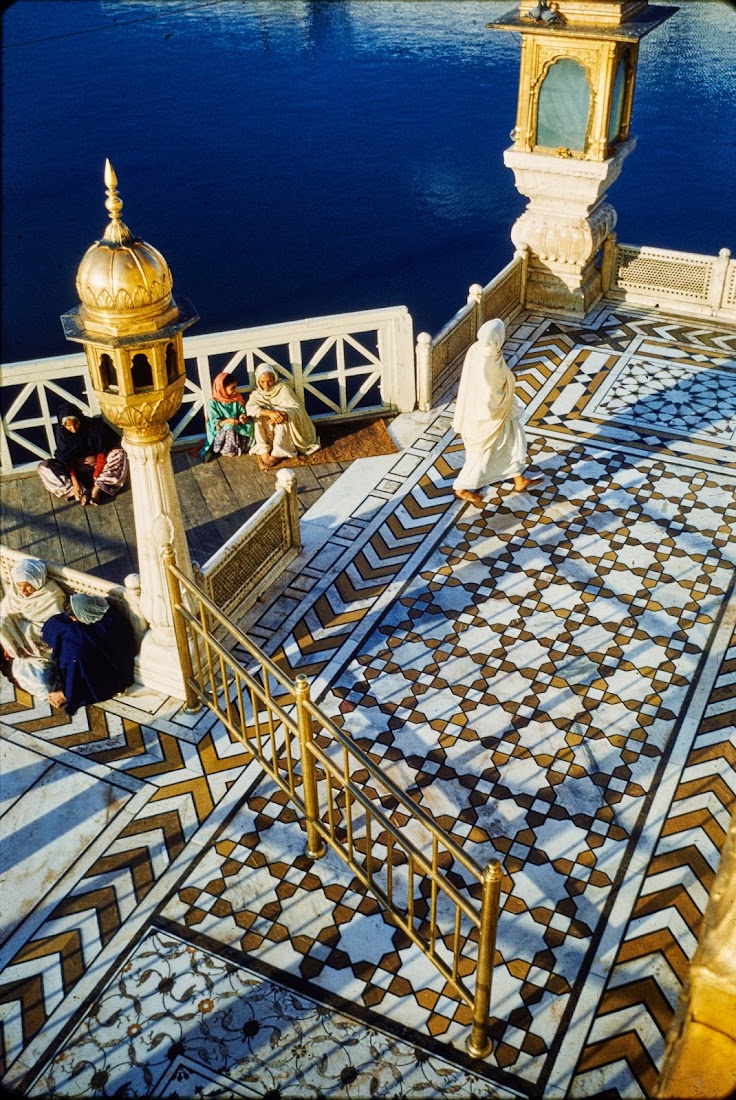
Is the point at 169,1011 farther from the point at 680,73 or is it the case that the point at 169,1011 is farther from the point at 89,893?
the point at 680,73

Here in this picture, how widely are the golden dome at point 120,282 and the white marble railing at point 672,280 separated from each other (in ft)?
20.9

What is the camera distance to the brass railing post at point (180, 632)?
5359 millimetres

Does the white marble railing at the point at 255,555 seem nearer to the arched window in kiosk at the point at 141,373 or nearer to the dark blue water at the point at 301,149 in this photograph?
the arched window in kiosk at the point at 141,373

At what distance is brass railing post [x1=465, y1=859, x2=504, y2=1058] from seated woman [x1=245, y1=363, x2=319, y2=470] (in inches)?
178

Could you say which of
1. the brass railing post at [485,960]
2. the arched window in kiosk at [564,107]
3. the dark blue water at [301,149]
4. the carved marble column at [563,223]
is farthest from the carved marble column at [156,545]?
the dark blue water at [301,149]

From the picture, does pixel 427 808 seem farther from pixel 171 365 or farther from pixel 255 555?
pixel 171 365

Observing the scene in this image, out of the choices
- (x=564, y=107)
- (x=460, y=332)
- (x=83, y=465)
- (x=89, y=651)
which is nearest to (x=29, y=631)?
(x=89, y=651)

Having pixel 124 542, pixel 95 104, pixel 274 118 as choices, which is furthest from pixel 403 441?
pixel 95 104

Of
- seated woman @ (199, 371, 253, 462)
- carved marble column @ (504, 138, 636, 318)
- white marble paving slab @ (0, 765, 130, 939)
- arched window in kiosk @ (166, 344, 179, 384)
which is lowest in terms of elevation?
white marble paving slab @ (0, 765, 130, 939)

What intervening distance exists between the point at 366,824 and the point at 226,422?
163 inches

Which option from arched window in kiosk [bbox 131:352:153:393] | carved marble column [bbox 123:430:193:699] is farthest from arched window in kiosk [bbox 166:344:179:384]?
carved marble column [bbox 123:430:193:699]

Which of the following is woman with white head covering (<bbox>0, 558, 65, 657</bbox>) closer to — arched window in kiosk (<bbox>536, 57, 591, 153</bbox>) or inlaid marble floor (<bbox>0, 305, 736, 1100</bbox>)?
inlaid marble floor (<bbox>0, 305, 736, 1100</bbox>)

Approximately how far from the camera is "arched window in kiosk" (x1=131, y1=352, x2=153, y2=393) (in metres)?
4.89

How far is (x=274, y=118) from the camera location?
2172 cm
